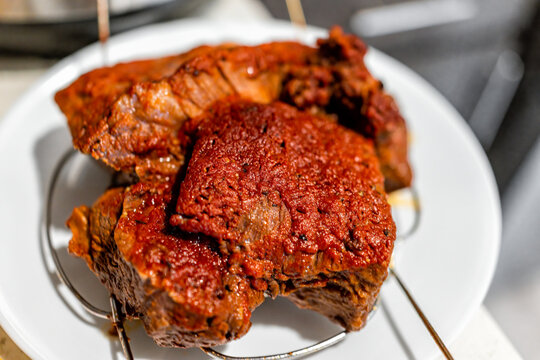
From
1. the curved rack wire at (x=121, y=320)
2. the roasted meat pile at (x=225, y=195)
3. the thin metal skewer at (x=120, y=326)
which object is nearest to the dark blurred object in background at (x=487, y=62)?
the curved rack wire at (x=121, y=320)

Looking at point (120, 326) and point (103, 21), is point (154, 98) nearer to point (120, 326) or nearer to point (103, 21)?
point (120, 326)

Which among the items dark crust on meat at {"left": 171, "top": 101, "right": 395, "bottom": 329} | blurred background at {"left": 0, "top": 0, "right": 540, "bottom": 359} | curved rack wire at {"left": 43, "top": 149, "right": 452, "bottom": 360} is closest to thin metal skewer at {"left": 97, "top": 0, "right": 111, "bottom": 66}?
blurred background at {"left": 0, "top": 0, "right": 540, "bottom": 359}

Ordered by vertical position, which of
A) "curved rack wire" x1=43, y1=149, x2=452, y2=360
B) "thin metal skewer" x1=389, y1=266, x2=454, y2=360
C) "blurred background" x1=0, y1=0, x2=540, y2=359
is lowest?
"blurred background" x1=0, y1=0, x2=540, y2=359

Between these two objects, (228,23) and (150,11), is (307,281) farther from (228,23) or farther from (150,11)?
(150,11)

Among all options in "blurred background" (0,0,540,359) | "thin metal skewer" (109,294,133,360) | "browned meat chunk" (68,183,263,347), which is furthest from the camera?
"blurred background" (0,0,540,359)

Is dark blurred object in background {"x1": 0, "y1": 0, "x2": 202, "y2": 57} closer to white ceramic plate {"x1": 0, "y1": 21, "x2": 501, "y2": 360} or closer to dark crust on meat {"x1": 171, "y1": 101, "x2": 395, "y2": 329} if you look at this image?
white ceramic plate {"x1": 0, "y1": 21, "x2": 501, "y2": 360}

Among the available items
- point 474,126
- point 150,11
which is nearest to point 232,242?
point 150,11

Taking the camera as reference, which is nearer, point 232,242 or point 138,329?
point 232,242
